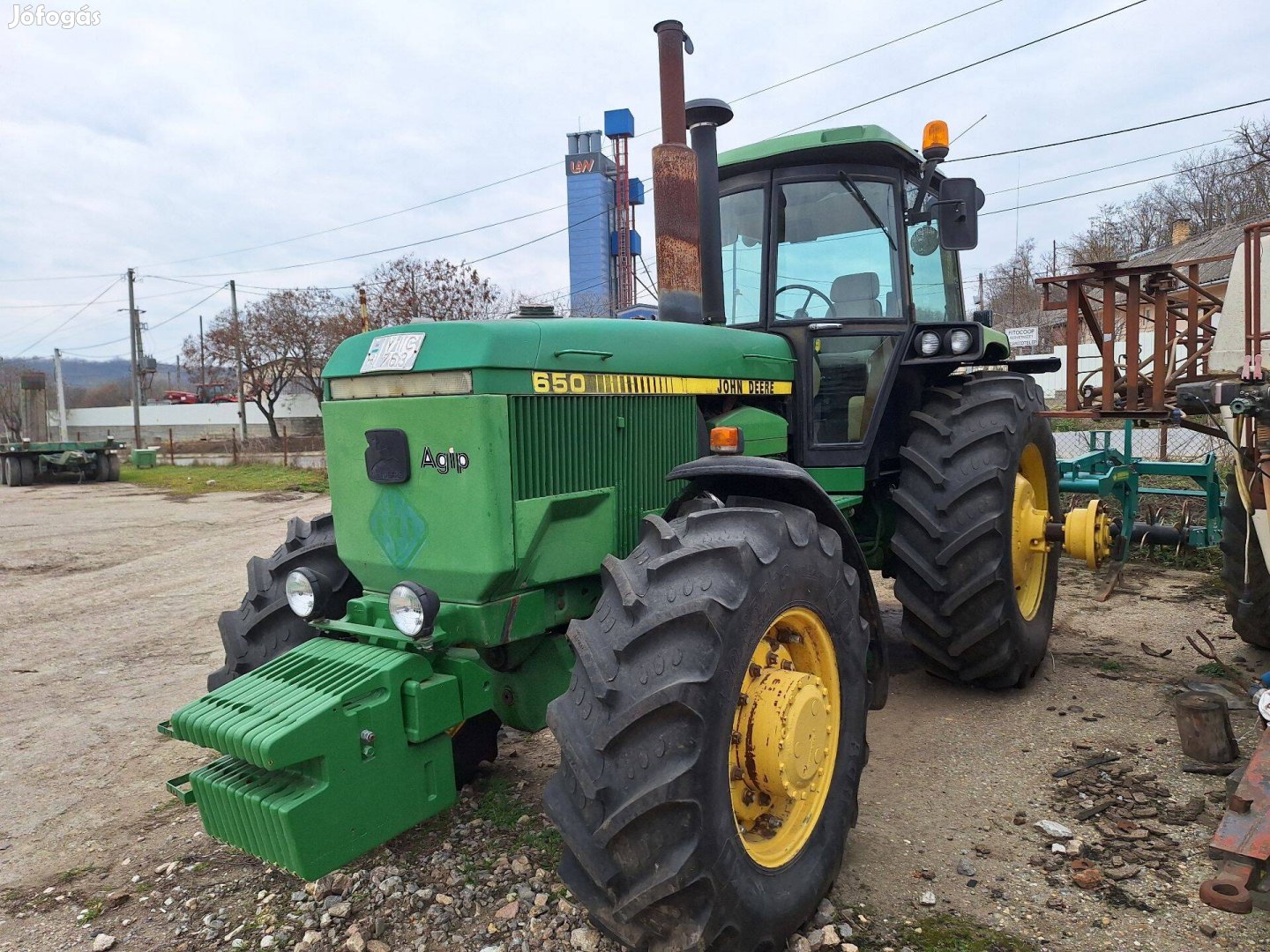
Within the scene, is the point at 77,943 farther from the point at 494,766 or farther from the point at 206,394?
the point at 206,394

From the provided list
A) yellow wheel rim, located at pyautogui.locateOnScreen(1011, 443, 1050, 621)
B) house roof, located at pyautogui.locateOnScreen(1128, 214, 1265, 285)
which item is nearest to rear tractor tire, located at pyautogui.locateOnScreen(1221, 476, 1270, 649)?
yellow wheel rim, located at pyautogui.locateOnScreen(1011, 443, 1050, 621)

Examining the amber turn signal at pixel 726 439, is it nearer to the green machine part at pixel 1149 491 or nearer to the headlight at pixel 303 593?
the headlight at pixel 303 593

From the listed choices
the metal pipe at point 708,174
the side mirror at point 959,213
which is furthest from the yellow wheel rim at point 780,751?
the side mirror at point 959,213

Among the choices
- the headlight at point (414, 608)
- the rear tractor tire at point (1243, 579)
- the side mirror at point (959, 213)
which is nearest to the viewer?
the headlight at point (414, 608)

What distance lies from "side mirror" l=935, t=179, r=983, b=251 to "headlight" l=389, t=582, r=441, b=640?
124 inches

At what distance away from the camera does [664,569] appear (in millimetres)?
2410

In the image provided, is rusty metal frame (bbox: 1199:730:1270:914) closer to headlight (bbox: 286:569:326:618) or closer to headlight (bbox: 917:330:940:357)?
→ headlight (bbox: 917:330:940:357)

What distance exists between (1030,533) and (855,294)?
1.65 m

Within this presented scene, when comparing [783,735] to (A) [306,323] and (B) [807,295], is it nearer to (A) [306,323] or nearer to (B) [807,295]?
(B) [807,295]

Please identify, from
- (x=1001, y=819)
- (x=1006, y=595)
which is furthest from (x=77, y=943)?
(x=1006, y=595)

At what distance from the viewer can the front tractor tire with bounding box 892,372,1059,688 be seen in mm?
4039

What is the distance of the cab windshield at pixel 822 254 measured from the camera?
4359mm

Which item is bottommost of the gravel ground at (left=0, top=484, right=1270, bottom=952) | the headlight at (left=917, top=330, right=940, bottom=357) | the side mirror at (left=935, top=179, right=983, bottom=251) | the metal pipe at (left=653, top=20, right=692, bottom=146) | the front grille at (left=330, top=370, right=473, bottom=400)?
the gravel ground at (left=0, top=484, right=1270, bottom=952)

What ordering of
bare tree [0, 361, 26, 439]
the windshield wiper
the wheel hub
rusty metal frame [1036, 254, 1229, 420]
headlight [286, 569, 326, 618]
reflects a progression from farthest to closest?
bare tree [0, 361, 26, 439] < rusty metal frame [1036, 254, 1229, 420] < the windshield wiper < headlight [286, 569, 326, 618] < the wheel hub
